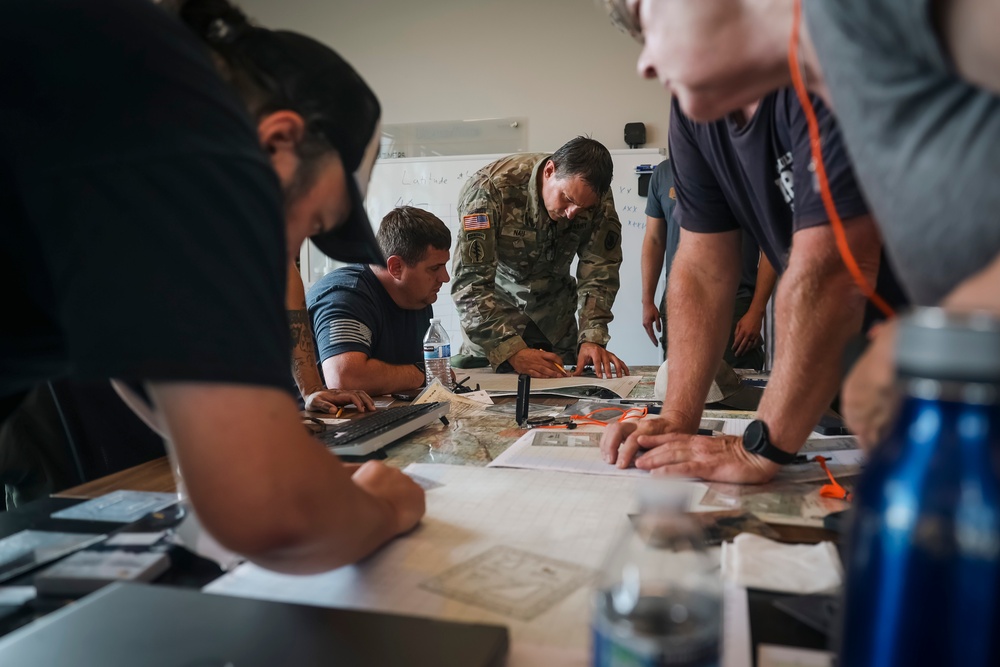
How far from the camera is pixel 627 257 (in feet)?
14.1

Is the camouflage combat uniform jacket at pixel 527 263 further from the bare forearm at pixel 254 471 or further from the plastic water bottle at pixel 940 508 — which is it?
the plastic water bottle at pixel 940 508

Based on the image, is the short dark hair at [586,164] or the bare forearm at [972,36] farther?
the short dark hair at [586,164]

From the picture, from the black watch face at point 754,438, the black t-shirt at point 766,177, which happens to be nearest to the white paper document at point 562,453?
the black watch face at point 754,438

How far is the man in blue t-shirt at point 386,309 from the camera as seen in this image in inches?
76.6

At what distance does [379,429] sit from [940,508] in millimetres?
1038

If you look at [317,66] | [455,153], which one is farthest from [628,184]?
[317,66]

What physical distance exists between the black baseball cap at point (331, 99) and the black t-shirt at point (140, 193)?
10 centimetres

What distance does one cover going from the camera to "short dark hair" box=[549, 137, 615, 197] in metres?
2.49

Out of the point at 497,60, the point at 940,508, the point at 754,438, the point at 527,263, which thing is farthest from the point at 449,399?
the point at 497,60

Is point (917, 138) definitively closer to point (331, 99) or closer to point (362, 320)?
point (331, 99)

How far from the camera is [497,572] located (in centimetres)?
70

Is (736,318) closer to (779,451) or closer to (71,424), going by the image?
(779,451)

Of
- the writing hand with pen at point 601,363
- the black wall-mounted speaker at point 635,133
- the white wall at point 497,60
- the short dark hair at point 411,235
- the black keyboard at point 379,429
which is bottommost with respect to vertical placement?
the writing hand with pen at point 601,363

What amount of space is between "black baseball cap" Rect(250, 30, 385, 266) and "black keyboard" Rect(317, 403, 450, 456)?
18.7 inches
